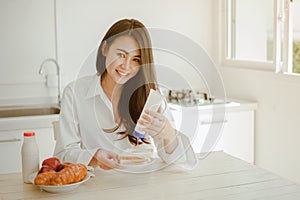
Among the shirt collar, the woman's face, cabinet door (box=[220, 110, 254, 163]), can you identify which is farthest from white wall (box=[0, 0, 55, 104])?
the woman's face

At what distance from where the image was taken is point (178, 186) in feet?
4.89

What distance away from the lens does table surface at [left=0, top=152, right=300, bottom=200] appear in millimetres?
1403

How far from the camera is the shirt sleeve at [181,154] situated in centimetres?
167

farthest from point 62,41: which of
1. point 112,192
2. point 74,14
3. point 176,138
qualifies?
point 112,192

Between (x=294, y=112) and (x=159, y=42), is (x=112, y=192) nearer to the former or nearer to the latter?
(x=294, y=112)

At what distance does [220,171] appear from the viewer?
165cm

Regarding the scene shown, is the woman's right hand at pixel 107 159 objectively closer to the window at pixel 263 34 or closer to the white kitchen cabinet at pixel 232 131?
the white kitchen cabinet at pixel 232 131

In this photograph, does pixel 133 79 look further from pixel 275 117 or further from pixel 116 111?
pixel 275 117

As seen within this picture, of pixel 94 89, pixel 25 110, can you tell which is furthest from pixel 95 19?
pixel 94 89

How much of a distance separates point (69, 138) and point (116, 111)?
212 mm

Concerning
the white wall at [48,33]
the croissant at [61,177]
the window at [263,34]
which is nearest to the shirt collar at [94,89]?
the croissant at [61,177]

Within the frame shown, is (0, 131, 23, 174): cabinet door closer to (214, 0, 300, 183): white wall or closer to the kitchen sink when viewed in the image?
the kitchen sink

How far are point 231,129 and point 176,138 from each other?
1381 mm

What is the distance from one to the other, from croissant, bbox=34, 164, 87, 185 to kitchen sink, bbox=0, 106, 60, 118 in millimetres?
1554
